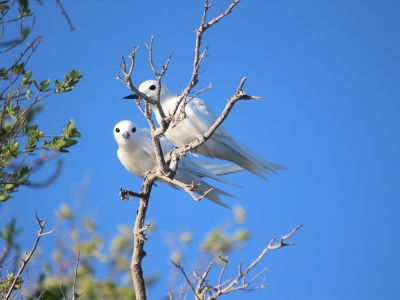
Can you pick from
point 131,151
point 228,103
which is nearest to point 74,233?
point 131,151

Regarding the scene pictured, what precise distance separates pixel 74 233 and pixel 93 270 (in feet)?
1.97

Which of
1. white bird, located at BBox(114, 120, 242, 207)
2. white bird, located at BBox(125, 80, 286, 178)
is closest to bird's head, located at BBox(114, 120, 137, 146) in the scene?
white bird, located at BBox(114, 120, 242, 207)

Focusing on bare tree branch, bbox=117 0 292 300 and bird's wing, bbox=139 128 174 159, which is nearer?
bare tree branch, bbox=117 0 292 300

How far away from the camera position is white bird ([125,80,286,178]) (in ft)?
27.1

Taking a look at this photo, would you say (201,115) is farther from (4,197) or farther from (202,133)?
(4,197)

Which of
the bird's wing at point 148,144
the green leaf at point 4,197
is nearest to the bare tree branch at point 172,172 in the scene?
the green leaf at point 4,197

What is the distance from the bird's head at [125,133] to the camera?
8.12 m

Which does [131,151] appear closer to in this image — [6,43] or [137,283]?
[137,283]

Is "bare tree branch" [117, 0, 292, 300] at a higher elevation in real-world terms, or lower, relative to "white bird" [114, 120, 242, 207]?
lower

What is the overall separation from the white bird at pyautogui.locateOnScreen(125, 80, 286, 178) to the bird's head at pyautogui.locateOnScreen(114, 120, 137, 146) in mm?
358

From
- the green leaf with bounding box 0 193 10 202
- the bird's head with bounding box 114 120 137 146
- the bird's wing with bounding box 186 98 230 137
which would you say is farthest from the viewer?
the bird's wing with bounding box 186 98 230 137

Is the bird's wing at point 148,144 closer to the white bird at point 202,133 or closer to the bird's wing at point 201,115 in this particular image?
the white bird at point 202,133

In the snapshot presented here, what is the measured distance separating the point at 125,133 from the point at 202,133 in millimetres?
973

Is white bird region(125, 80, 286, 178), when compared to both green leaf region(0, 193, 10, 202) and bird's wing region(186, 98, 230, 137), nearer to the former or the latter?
bird's wing region(186, 98, 230, 137)
